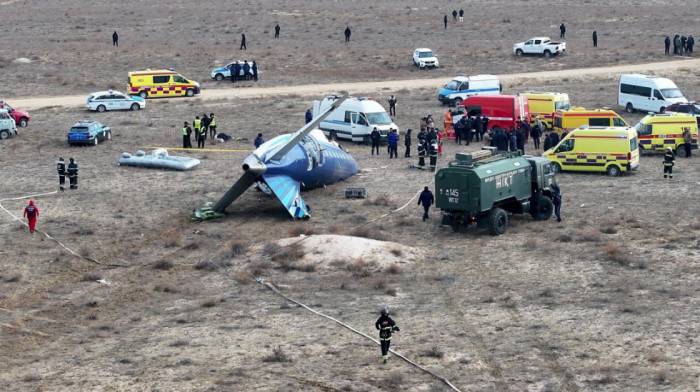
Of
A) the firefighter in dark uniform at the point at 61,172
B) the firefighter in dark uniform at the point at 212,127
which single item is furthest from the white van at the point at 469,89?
the firefighter in dark uniform at the point at 61,172

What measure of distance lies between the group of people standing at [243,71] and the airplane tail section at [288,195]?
111ft

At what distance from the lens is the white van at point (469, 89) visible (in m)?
58.6

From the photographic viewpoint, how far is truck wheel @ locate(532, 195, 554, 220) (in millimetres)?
34312

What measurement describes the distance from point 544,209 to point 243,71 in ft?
124

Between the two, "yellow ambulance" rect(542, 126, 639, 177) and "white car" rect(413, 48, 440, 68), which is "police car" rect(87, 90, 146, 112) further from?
"yellow ambulance" rect(542, 126, 639, 177)

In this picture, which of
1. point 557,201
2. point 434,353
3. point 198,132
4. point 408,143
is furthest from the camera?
point 198,132

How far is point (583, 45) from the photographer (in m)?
80.2

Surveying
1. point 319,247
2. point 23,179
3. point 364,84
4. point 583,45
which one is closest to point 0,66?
point 364,84

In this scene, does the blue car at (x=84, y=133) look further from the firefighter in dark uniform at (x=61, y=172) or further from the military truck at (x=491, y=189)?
the military truck at (x=491, y=189)

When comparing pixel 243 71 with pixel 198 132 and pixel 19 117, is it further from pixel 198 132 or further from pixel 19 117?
pixel 198 132

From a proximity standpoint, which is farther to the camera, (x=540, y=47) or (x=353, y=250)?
(x=540, y=47)

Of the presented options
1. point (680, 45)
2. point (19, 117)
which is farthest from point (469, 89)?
point (680, 45)

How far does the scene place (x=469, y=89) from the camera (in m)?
58.7

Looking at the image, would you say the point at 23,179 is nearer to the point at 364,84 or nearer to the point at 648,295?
the point at 648,295
